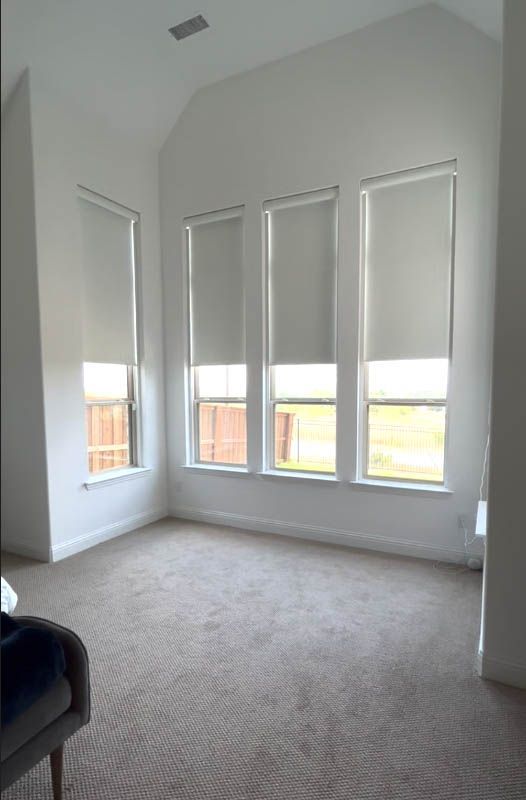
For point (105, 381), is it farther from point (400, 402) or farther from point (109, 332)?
point (400, 402)

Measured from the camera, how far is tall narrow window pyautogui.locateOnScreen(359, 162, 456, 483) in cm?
326

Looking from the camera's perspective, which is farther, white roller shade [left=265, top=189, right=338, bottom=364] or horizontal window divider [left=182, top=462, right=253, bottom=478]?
horizontal window divider [left=182, top=462, right=253, bottom=478]

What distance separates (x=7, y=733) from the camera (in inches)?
43.6

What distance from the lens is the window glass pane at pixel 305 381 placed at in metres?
3.76

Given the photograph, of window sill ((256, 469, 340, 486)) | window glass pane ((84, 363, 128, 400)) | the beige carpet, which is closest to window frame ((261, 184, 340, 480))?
window sill ((256, 469, 340, 486))

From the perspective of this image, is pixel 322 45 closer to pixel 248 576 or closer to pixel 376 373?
pixel 376 373

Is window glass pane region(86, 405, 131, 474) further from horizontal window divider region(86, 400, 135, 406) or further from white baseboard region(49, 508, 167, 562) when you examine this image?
white baseboard region(49, 508, 167, 562)

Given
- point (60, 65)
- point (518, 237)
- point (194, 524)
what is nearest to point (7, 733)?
point (518, 237)

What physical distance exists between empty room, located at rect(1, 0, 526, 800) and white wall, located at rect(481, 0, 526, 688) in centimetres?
1

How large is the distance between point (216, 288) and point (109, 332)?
1.11m

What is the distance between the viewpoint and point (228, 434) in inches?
168

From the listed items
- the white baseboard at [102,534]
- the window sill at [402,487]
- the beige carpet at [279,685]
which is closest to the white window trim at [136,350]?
the white baseboard at [102,534]

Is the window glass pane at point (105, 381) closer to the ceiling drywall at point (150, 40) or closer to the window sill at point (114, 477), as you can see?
the window sill at point (114, 477)

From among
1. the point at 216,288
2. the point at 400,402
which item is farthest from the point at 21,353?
the point at 400,402
